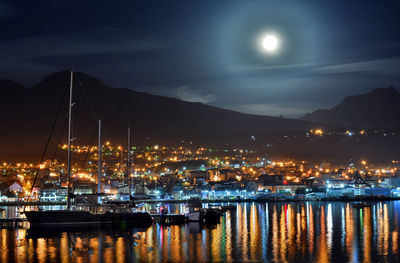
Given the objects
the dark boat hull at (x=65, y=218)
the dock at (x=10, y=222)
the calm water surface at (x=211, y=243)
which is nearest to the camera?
the calm water surface at (x=211, y=243)

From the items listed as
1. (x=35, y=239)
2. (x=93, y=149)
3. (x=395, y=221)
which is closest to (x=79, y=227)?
(x=35, y=239)

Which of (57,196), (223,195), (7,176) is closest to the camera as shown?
(57,196)

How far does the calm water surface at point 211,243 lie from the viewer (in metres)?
31.4

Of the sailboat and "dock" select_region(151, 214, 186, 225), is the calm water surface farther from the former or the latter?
"dock" select_region(151, 214, 186, 225)

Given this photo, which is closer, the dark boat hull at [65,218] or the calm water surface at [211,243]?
the calm water surface at [211,243]

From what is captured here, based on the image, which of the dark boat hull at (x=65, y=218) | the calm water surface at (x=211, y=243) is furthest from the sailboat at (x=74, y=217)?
the calm water surface at (x=211, y=243)

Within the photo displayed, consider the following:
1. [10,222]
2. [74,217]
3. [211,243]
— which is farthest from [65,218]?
[211,243]

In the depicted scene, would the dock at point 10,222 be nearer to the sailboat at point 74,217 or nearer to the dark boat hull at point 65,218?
the sailboat at point 74,217

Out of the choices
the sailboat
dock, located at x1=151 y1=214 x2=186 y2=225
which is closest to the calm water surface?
the sailboat

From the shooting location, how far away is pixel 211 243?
3666cm

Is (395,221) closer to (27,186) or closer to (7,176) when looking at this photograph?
(27,186)

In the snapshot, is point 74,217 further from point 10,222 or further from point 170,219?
point 170,219

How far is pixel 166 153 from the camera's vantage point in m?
195

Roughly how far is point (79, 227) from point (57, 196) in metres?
49.9
